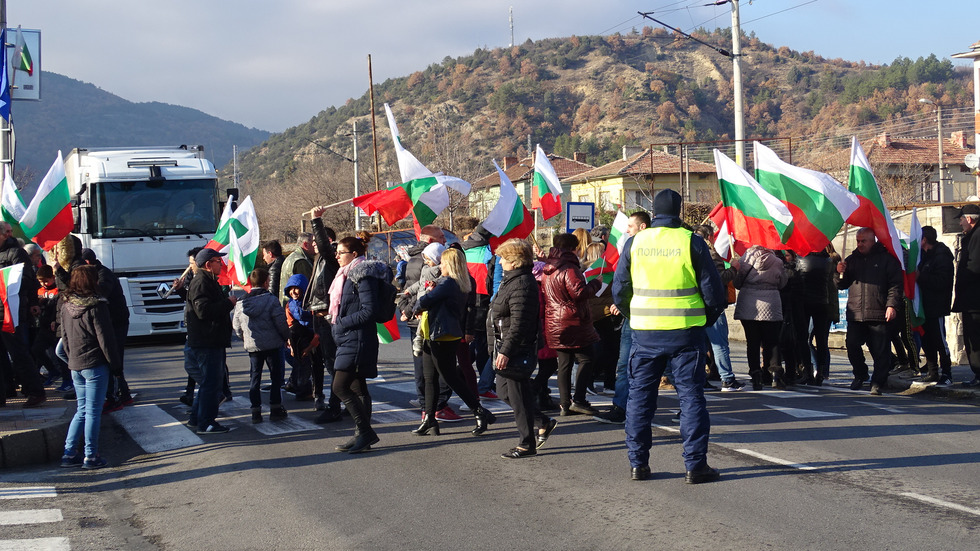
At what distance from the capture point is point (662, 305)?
6637mm

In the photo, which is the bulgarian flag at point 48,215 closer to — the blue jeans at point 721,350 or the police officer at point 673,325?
the blue jeans at point 721,350

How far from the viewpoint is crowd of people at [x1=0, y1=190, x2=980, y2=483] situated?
263 inches

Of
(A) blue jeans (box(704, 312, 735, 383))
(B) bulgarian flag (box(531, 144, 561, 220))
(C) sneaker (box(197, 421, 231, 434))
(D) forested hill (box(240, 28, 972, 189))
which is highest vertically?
(D) forested hill (box(240, 28, 972, 189))

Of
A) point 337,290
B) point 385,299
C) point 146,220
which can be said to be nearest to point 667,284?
point 385,299

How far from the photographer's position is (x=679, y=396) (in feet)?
21.5

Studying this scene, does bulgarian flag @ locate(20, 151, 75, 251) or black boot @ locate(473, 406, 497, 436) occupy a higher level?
bulgarian flag @ locate(20, 151, 75, 251)

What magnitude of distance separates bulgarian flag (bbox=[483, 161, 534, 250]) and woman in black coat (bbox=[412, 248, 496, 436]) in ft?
8.08

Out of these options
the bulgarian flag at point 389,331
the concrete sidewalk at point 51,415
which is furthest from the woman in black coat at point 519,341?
the concrete sidewalk at point 51,415

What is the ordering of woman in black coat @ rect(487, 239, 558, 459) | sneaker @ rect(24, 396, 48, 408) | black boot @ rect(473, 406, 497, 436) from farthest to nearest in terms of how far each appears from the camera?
sneaker @ rect(24, 396, 48, 408)
black boot @ rect(473, 406, 497, 436)
woman in black coat @ rect(487, 239, 558, 459)

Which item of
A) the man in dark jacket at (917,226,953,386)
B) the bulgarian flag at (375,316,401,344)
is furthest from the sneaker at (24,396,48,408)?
the man in dark jacket at (917,226,953,386)

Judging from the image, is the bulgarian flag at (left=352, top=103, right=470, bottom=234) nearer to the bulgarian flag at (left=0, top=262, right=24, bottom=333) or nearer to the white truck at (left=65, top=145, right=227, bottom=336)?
the bulgarian flag at (left=0, top=262, right=24, bottom=333)

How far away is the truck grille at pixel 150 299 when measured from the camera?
1820 cm

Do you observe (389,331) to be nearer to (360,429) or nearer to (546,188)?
(360,429)

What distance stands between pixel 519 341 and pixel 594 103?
114 meters
